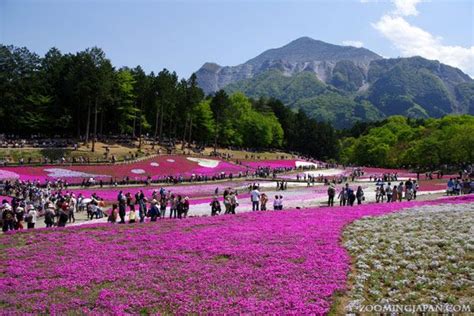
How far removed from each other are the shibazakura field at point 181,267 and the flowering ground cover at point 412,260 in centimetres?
40

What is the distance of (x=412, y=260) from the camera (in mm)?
17875

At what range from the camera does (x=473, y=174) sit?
6462 centimetres

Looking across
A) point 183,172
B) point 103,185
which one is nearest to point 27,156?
point 103,185

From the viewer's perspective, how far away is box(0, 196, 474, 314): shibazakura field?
14109mm

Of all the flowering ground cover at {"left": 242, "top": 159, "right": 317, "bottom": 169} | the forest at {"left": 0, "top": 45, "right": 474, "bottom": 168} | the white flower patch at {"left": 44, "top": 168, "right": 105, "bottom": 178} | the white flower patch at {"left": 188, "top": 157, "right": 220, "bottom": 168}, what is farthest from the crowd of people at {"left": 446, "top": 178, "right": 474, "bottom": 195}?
the forest at {"left": 0, "top": 45, "right": 474, "bottom": 168}

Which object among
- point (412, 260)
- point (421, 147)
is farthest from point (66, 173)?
point (421, 147)

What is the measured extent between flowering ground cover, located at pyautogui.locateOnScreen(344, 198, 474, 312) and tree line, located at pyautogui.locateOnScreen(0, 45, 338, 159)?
5707cm

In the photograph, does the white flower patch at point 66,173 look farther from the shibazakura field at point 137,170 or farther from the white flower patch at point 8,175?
the white flower patch at point 8,175

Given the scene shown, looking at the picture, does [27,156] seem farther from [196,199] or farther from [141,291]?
[141,291]

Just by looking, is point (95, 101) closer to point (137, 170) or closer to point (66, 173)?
point (137, 170)

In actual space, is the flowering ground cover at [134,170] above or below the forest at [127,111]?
below

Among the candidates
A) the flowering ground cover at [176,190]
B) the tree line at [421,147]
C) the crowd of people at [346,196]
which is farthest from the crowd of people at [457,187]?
the tree line at [421,147]

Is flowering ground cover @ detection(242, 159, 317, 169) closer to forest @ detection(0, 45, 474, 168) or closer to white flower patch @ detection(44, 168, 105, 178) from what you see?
forest @ detection(0, 45, 474, 168)

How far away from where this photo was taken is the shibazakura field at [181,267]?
14.1m
